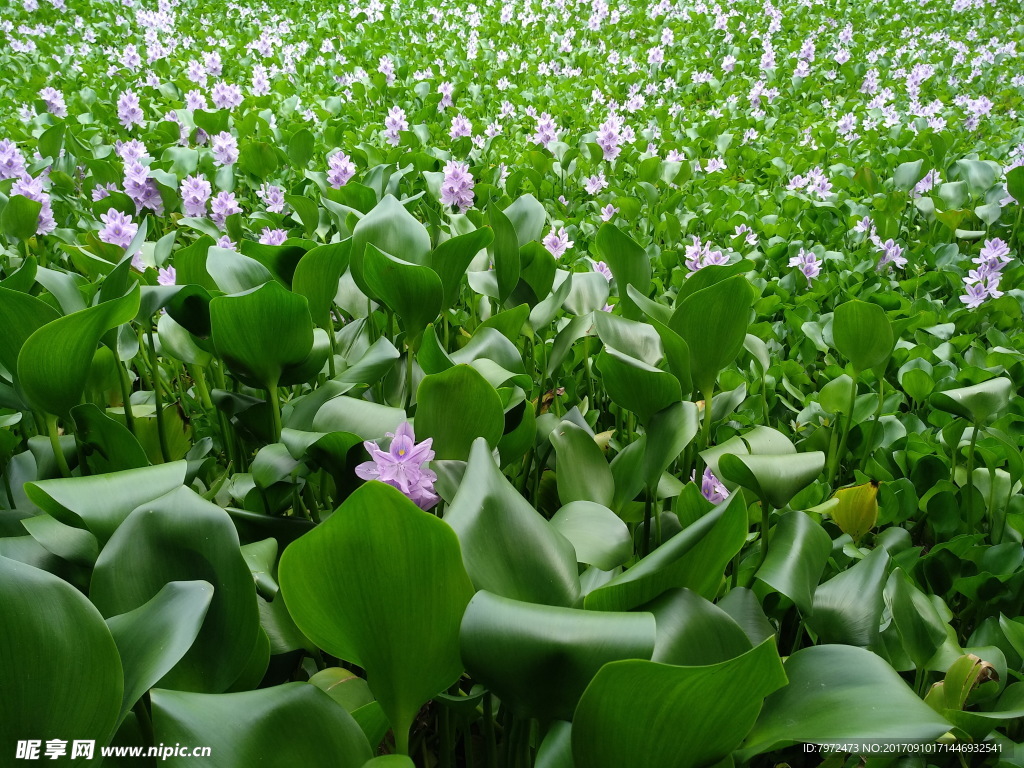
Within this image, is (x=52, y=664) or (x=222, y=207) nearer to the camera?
(x=52, y=664)

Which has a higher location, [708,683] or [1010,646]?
[708,683]

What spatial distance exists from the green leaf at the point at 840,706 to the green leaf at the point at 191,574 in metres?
0.50

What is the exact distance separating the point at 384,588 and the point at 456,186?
2.08 meters

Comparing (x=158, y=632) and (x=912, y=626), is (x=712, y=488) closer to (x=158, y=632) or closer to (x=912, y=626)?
(x=912, y=626)

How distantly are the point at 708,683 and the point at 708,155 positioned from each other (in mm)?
4371

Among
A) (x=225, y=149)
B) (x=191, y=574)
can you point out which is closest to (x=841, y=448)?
(x=191, y=574)

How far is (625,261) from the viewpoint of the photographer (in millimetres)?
1706

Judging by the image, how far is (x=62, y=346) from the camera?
1.12 m

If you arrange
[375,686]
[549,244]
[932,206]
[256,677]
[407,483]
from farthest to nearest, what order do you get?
[932,206] → [549,244] → [407,483] → [256,677] → [375,686]

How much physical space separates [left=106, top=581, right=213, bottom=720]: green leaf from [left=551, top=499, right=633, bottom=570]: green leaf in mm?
444

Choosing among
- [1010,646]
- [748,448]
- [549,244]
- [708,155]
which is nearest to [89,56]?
[708,155]

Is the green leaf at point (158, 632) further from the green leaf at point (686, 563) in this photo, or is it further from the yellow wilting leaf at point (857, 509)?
the yellow wilting leaf at point (857, 509)

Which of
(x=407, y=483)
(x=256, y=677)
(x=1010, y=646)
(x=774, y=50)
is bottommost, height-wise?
(x=1010, y=646)

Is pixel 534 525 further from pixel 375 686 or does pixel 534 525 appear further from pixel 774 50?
pixel 774 50
